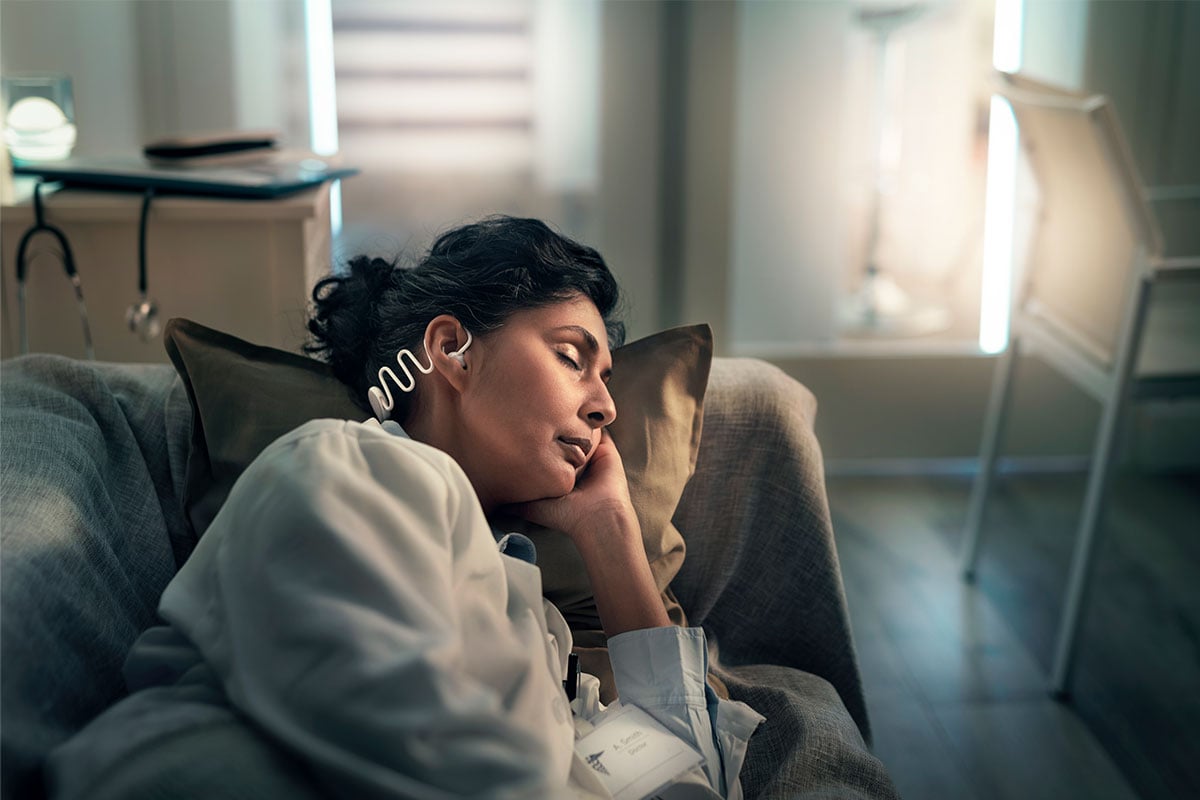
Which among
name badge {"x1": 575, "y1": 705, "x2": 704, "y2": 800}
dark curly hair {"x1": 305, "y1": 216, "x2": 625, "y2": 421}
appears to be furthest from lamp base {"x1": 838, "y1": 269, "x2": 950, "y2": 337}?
name badge {"x1": 575, "y1": 705, "x2": 704, "y2": 800}

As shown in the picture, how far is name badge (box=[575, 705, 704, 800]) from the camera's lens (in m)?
0.89

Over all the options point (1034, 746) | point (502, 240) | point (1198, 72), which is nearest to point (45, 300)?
point (502, 240)

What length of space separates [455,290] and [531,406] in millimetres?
133

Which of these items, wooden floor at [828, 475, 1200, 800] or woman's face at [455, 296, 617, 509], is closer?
woman's face at [455, 296, 617, 509]

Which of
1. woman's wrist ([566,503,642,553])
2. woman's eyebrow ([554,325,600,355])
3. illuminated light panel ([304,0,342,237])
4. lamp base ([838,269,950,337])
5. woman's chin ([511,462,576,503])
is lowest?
lamp base ([838,269,950,337])

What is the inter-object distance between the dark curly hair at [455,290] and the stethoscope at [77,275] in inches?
17.6

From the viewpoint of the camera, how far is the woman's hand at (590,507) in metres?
1.06

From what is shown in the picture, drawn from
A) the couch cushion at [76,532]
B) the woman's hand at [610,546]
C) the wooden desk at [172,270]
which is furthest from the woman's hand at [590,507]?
the wooden desk at [172,270]

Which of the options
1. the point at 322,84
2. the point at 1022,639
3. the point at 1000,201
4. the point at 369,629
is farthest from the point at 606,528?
the point at 1000,201

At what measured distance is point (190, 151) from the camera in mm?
1717

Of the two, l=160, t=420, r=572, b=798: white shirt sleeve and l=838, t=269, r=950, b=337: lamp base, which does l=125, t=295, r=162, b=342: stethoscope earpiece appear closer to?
l=160, t=420, r=572, b=798: white shirt sleeve

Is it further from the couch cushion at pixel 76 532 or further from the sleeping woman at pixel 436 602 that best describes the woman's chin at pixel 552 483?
the couch cushion at pixel 76 532

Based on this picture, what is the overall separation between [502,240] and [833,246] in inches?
72.2

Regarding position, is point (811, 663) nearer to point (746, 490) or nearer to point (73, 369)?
point (746, 490)
